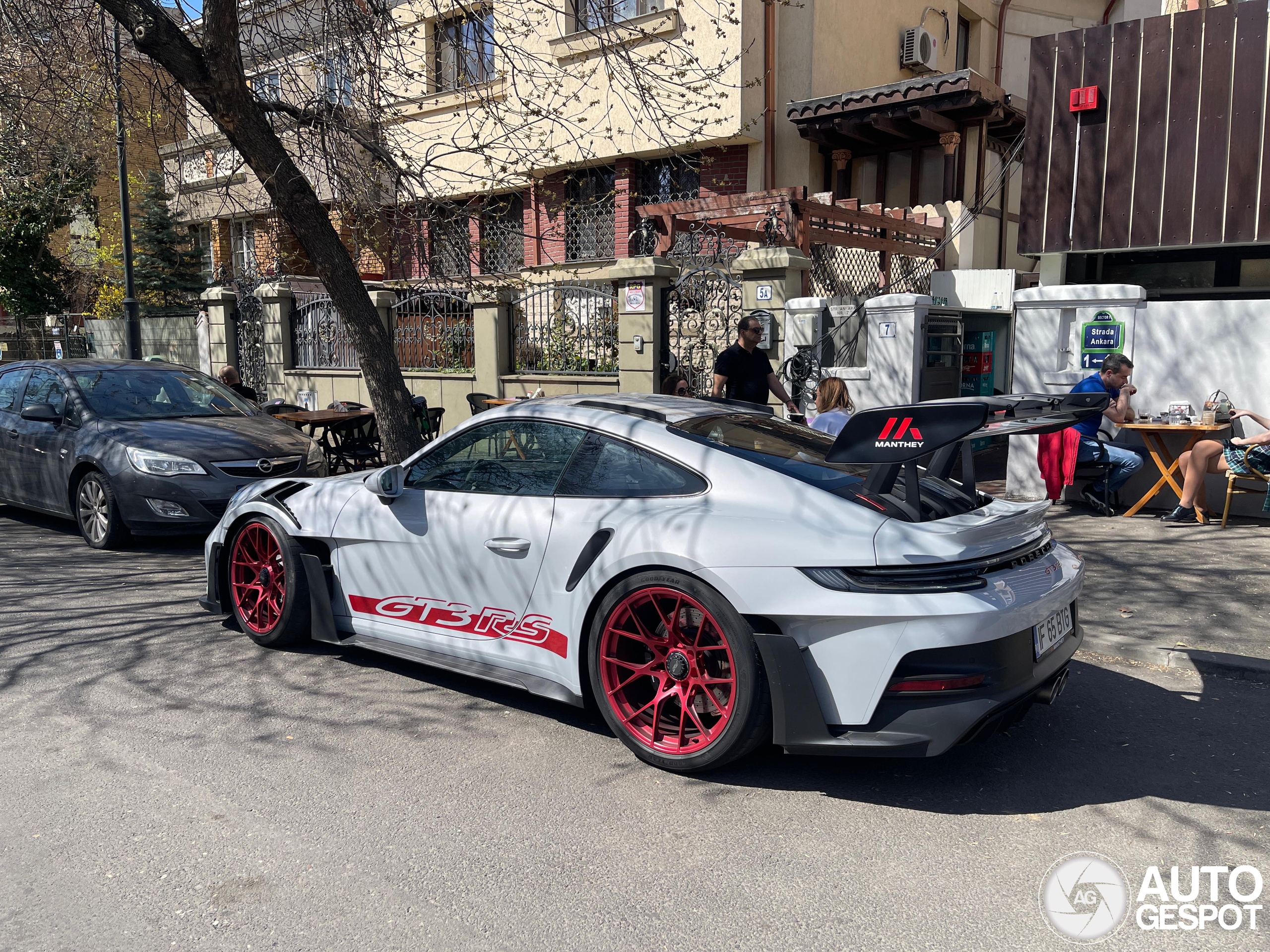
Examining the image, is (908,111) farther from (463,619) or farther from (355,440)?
(463,619)

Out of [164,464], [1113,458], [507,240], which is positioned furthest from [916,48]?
[164,464]

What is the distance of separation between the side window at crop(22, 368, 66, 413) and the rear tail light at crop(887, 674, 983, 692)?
8042 mm

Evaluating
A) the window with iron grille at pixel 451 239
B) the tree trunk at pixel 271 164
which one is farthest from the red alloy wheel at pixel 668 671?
the window with iron grille at pixel 451 239

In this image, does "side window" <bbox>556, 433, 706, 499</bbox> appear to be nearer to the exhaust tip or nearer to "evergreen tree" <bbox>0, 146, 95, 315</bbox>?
the exhaust tip

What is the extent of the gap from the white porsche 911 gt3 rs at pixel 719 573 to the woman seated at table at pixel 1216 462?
15.1 ft

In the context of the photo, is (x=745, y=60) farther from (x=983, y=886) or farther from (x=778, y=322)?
(x=983, y=886)

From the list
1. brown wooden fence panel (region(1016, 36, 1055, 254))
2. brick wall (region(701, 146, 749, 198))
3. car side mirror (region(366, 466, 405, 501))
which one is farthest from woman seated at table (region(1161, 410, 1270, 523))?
brick wall (region(701, 146, 749, 198))

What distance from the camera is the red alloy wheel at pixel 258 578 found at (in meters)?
5.32

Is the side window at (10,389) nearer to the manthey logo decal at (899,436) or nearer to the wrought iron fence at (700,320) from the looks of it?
the wrought iron fence at (700,320)

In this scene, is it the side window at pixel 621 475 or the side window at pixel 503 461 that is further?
the side window at pixel 503 461

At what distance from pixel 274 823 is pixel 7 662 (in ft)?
8.77

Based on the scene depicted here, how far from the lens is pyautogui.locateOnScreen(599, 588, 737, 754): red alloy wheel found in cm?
370

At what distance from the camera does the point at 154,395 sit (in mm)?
8930

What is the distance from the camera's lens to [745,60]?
1415cm
